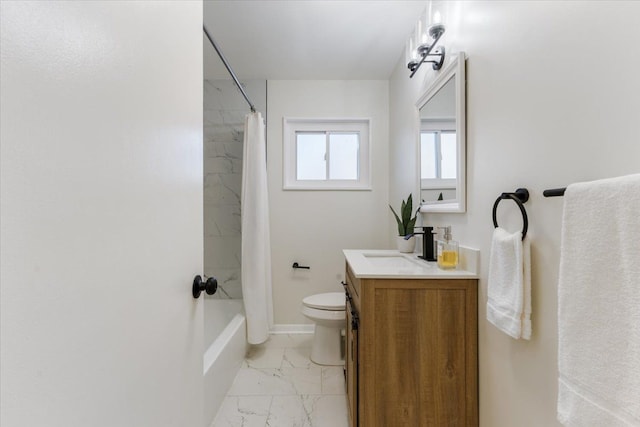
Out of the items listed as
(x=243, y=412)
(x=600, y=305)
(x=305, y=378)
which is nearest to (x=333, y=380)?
(x=305, y=378)

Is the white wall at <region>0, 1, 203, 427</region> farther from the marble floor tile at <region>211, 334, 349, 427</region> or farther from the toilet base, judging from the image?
the toilet base

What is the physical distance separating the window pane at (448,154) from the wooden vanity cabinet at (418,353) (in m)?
0.56

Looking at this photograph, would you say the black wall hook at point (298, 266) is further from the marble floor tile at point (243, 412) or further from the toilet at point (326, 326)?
the marble floor tile at point (243, 412)

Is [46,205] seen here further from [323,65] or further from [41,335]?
[323,65]

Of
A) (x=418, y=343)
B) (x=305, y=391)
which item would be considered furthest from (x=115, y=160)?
(x=305, y=391)

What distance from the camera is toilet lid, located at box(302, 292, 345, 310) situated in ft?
7.14

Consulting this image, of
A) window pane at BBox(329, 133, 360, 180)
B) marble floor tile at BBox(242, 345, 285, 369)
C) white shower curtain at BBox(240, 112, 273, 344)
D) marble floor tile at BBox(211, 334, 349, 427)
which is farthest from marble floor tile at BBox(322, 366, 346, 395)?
window pane at BBox(329, 133, 360, 180)

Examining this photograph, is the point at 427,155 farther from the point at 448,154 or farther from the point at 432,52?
the point at 432,52

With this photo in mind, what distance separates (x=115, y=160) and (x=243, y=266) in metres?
2.04

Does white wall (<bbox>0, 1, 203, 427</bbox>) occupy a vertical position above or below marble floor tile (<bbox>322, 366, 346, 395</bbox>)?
above

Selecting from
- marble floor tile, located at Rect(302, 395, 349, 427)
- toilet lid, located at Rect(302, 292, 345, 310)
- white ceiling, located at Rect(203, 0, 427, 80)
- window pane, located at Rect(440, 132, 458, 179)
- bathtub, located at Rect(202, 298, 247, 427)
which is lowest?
marble floor tile, located at Rect(302, 395, 349, 427)

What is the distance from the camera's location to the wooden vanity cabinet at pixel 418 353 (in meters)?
1.21

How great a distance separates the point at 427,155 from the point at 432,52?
57 centimetres

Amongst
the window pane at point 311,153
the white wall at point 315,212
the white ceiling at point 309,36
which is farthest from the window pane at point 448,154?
the window pane at point 311,153
